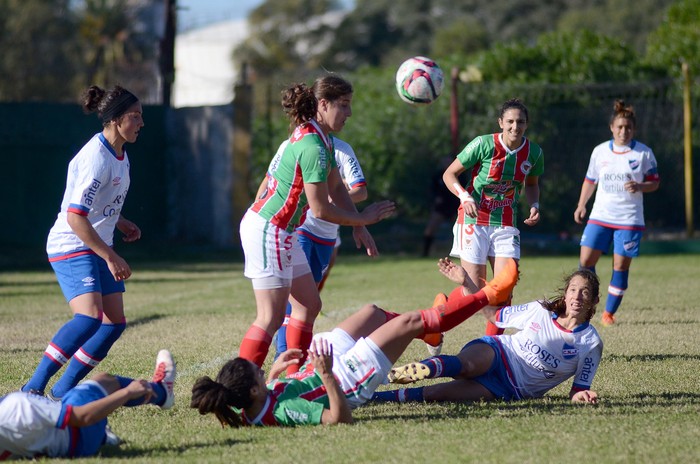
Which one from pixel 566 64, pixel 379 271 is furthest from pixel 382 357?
pixel 566 64

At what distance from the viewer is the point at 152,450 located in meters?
Answer: 4.93

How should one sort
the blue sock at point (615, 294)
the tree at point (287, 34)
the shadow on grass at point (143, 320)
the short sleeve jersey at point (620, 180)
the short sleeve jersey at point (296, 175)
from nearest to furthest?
the short sleeve jersey at point (296, 175) < the blue sock at point (615, 294) < the short sleeve jersey at point (620, 180) < the shadow on grass at point (143, 320) < the tree at point (287, 34)

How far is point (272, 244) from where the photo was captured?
5629 millimetres

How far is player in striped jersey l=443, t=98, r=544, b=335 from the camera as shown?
740 centimetres

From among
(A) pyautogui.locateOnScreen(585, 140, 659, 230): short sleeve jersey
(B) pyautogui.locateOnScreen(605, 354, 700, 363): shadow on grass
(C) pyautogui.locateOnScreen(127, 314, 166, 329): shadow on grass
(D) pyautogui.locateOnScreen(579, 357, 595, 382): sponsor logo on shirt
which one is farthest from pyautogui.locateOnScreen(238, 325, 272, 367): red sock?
(A) pyautogui.locateOnScreen(585, 140, 659, 230): short sleeve jersey

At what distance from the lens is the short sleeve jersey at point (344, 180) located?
720 cm

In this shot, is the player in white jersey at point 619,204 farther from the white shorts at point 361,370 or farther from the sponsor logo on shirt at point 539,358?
the white shorts at point 361,370

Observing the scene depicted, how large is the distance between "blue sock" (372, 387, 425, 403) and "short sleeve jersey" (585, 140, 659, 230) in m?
4.15

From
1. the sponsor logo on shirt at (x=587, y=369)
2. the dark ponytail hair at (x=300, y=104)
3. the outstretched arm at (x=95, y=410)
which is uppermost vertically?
the dark ponytail hair at (x=300, y=104)

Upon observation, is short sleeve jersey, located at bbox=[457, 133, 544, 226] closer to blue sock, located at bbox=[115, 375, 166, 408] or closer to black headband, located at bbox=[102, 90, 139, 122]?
black headband, located at bbox=[102, 90, 139, 122]

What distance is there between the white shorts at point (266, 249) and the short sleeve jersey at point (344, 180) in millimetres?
1458

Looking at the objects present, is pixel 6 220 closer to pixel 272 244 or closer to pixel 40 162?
pixel 40 162

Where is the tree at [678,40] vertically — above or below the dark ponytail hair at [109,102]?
above

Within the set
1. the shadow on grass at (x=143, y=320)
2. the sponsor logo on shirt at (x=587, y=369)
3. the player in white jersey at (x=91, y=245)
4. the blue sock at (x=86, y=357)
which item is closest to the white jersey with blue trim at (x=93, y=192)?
the player in white jersey at (x=91, y=245)
